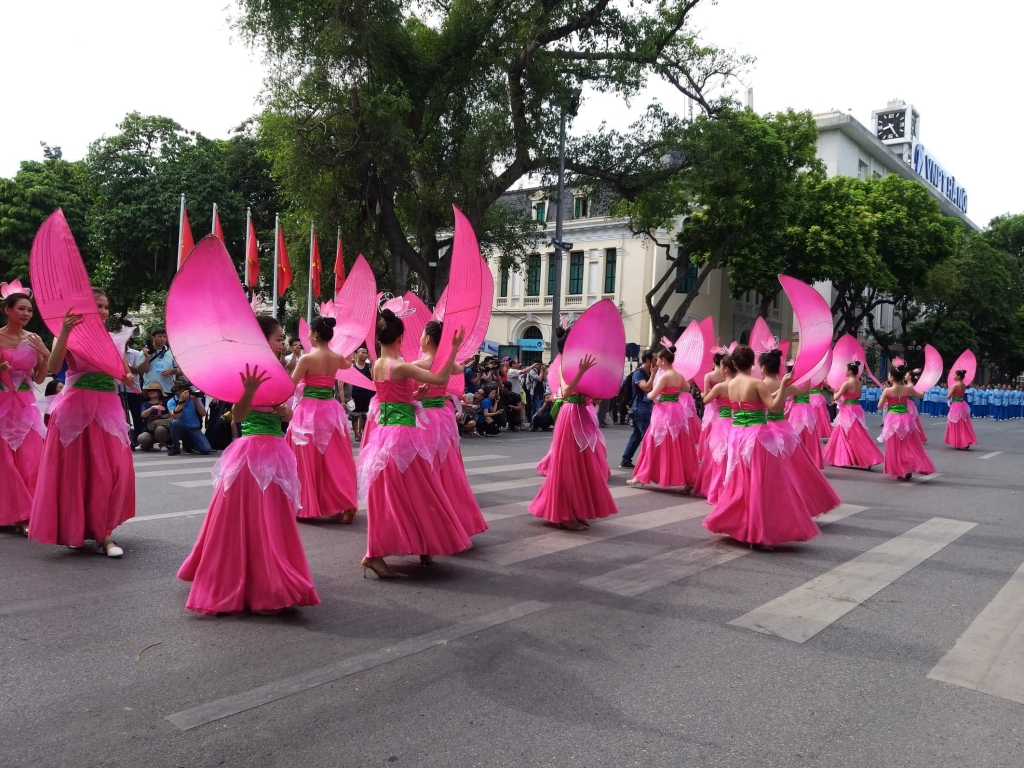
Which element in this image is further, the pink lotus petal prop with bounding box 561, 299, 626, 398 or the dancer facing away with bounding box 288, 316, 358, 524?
the dancer facing away with bounding box 288, 316, 358, 524

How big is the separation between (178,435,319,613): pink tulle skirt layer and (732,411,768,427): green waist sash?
13.3 ft

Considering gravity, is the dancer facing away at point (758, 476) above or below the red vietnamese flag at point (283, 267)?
below

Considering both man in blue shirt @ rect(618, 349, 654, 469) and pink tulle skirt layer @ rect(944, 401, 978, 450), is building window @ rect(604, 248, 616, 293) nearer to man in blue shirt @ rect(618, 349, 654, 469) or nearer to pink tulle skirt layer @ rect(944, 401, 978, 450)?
pink tulle skirt layer @ rect(944, 401, 978, 450)

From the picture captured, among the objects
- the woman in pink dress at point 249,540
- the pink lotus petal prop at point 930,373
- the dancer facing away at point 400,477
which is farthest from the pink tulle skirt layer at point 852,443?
the woman in pink dress at point 249,540

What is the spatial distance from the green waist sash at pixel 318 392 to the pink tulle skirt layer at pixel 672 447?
4250mm

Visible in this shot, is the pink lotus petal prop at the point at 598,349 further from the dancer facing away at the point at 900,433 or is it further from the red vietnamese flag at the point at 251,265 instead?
the red vietnamese flag at the point at 251,265

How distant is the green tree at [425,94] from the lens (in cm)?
1549

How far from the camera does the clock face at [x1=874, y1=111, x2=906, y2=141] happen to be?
61.9 m

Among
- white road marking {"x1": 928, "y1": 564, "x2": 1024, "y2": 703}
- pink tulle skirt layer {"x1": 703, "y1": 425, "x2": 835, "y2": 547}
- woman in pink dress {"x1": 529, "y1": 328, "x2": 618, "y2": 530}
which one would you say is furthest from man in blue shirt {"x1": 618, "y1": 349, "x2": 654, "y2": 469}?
white road marking {"x1": 928, "y1": 564, "x2": 1024, "y2": 703}

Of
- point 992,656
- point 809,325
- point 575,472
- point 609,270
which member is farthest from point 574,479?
point 609,270

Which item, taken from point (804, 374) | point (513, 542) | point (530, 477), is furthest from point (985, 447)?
point (513, 542)

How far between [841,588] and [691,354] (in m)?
4.68

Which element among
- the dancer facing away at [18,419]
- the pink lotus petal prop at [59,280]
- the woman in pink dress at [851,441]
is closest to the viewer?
the pink lotus petal prop at [59,280]

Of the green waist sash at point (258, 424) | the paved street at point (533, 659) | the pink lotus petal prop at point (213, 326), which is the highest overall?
the pink lotus petal prop at point (213, 326)
